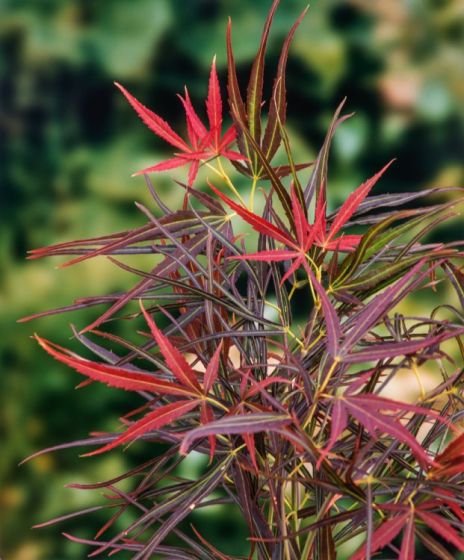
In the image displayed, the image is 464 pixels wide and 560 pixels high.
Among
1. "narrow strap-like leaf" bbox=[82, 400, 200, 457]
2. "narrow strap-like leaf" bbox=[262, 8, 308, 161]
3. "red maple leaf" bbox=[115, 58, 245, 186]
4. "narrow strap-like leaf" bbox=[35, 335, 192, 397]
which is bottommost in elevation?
"narrow strap-like leaf" bbox=[82, 400, 200, 457]

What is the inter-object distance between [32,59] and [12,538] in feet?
3.75

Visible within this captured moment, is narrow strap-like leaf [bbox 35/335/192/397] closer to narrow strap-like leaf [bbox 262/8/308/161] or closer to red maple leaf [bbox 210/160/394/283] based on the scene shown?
red maple leaf [bbox 210/160/394/283]

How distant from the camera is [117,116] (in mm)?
2082

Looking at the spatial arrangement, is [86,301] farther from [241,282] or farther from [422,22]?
[422,22]

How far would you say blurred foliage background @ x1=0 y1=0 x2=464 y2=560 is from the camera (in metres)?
2.04

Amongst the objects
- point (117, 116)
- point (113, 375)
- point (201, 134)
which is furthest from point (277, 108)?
point (117, 116)

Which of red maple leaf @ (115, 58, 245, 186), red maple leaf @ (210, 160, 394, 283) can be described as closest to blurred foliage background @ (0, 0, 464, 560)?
red maple leaf @ (115, 58, 245, 186)

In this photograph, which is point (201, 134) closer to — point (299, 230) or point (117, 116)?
point (299, 230)

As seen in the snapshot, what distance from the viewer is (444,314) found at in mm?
2074

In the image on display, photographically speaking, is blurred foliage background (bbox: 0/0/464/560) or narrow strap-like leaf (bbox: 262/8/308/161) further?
blurred foliage background (bbox: 0/0/464/560)

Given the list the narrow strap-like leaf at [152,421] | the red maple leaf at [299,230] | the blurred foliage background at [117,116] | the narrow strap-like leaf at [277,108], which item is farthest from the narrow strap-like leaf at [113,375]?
the blurred foliage background at [117,116]

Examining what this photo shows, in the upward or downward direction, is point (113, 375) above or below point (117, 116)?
below

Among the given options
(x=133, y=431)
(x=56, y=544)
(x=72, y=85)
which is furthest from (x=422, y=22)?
(x=133, y=431)

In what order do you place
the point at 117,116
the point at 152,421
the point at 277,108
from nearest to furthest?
the point at 152,421 < the point at 277,108 < the point at 117,116
